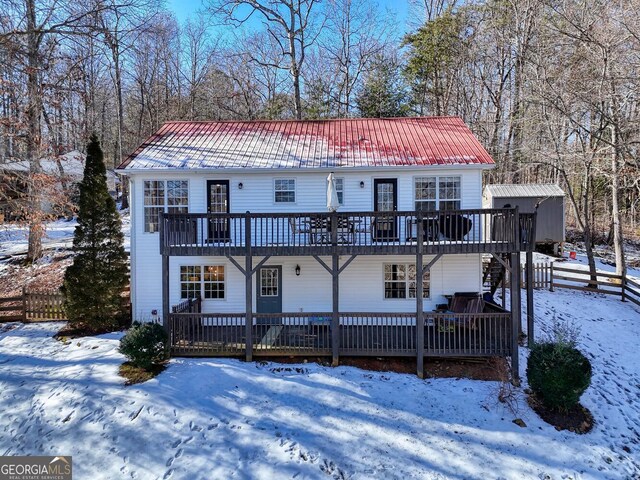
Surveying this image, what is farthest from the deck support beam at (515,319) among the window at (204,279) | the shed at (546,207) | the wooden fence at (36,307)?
the wooden fence at (36,307)

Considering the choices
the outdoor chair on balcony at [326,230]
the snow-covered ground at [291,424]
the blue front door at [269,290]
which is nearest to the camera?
the snow-covered ground at [291,424]

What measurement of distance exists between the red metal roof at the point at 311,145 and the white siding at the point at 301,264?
0.47m

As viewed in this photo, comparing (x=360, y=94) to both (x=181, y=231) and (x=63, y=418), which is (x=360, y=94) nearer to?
(x=181, y=231)

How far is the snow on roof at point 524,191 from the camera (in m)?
20.4

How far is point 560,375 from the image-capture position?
7543 mm

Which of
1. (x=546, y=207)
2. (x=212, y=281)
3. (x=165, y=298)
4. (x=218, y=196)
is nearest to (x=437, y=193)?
(x=218, y=196)

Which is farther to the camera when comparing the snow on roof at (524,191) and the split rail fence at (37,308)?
the snow on roof at (524,191)

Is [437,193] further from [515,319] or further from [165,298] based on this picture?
[165,298]

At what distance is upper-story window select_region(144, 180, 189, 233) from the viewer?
38.6 feet

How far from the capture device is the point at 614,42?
45.5 ft

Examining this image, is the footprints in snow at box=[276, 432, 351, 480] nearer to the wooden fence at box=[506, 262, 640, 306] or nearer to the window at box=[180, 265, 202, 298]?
the window at box=[180, 265, 202, 298]

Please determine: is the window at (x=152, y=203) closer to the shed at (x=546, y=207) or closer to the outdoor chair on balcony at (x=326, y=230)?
the outdoor chair on balcony at (x=326, y=230)

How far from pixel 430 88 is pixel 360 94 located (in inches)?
193

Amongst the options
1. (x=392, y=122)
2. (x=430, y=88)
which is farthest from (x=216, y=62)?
(x=392, y=122)
